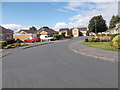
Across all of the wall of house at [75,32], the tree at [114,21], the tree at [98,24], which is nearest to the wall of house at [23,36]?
the tree at [98,24]

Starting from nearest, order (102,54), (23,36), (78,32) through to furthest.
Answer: (102,54) → (23,36) → (78,32)

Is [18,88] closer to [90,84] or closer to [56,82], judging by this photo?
[56,82]

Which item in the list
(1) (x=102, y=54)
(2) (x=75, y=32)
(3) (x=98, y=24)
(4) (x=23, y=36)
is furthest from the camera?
(2) (x=75, y=32)

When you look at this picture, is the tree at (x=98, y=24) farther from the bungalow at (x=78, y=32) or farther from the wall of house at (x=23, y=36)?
the wall of house at (x=23, y=36)

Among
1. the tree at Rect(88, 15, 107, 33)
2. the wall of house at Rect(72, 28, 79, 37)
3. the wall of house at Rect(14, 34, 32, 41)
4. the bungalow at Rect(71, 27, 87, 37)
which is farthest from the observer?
the bungalow at Rect(71, 27, 87, 37)

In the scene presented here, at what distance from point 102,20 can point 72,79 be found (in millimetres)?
66591

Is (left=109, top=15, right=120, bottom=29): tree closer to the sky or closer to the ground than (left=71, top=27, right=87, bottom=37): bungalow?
closer to the sky

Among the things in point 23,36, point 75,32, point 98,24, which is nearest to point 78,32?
point 75,32

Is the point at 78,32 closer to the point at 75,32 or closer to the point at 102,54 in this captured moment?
the point at 75,32

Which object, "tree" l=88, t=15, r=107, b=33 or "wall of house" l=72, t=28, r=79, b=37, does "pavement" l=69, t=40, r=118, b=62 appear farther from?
"wall of house" l=72, t=28, r=79, b=37

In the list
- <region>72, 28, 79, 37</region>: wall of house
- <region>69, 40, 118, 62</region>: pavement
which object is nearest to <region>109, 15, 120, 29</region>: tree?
<region>72, 28, 79, 37</region>: wall of house

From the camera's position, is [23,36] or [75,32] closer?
[23,36]

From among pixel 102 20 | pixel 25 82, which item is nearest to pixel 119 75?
pixel 25 82

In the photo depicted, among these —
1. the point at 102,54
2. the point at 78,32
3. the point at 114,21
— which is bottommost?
the point at 102,54
